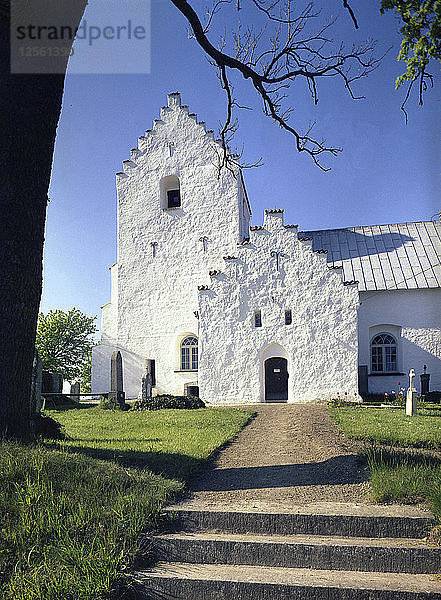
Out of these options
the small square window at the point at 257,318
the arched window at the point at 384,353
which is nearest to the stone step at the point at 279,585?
the small square window at the point at 257,318

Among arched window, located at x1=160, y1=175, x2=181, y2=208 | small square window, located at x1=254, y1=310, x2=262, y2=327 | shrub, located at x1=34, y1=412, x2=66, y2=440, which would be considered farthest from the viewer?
arched window, located at x1=160, y1=175, x2=181, y2=208

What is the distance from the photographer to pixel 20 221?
621cm

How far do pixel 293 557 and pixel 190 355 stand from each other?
59.9ft

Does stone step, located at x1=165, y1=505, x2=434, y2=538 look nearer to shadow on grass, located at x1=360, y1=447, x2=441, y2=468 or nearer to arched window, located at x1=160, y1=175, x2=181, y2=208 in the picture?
shadow on grass, located at x1=360, y1=447, x2=441, y2=468

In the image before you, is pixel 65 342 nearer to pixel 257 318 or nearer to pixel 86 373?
pixel 86 373

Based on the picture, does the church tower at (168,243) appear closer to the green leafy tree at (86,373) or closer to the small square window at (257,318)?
the small square window at (257,318)

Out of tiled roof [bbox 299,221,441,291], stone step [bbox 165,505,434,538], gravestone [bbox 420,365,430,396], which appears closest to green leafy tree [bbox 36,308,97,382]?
tiled roof [bbox 299,221,441,291]

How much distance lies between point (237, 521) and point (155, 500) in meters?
0.85

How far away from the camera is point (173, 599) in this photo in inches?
154

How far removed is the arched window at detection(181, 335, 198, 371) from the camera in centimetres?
2239

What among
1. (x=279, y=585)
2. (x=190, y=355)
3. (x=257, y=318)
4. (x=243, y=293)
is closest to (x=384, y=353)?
(x=257, y=318)

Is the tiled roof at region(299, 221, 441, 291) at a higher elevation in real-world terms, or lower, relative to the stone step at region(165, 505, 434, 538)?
higher

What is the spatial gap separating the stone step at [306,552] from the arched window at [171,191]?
68.0 feet

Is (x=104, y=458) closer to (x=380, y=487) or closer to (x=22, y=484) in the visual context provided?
(x=22, y=484)
